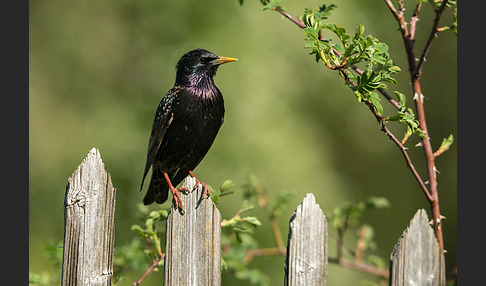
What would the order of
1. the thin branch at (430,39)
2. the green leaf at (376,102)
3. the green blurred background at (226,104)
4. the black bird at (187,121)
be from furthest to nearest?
the green blurred background at (226,104) < the black bird at (187,121) < the thin branch at (430,39) < the green leaf at (376,102)

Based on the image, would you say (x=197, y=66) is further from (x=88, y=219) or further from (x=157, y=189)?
(x=88, y=219)

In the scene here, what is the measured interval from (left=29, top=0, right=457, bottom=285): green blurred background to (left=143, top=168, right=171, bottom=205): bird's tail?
2388 mm

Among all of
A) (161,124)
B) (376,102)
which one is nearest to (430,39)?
(376,102)

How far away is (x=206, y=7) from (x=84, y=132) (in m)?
2.14

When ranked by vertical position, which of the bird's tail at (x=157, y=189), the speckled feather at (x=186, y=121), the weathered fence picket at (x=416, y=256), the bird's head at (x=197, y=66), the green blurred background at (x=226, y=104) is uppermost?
the green blurred background at (x=226, y=104)

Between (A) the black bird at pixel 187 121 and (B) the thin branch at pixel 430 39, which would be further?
(A) the black bird at pixel 187 121

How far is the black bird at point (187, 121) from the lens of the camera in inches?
149

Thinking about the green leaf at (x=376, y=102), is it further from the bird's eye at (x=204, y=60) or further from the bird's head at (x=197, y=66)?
the bird's eye at (x=204, y=60)

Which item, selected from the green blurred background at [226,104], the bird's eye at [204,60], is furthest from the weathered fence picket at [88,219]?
the green blurred background at [226,104]

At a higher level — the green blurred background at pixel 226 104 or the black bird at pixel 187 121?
the green blurred background at pixel 226 104

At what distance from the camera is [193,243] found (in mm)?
2717

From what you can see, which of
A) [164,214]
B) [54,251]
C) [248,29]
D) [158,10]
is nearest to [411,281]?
[164,214]

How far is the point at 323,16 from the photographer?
3180 millimetres

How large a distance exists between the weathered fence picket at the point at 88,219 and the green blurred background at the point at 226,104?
12.2 feet
